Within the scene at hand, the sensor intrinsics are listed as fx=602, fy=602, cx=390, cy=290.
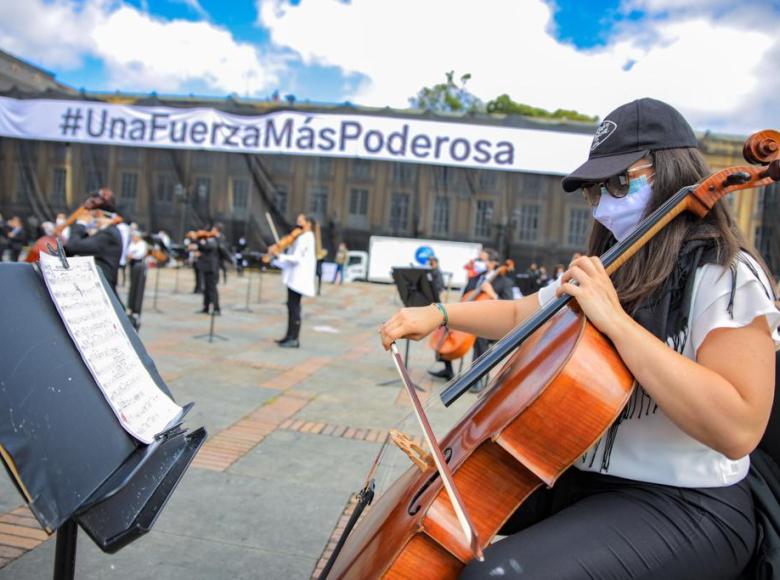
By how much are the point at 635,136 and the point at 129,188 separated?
98.7 feet

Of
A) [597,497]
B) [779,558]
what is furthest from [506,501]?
[779,558]

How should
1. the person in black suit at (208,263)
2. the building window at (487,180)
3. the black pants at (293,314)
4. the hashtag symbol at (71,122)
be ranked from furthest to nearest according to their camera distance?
the building window at (487,180)
the hashtag symbol at (71,122)
the person in black suit at (208,263)
the black pants at (293,314)

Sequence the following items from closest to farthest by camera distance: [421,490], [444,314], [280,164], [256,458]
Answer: [421,490] < [444,314] < [256,458] < [280,164]

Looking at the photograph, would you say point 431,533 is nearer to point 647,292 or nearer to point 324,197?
point 647,292

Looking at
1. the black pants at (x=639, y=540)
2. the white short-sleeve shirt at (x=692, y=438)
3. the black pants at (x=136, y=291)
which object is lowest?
the black pants at (x=136, y=291)

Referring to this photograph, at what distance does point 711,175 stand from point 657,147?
135 millimetres

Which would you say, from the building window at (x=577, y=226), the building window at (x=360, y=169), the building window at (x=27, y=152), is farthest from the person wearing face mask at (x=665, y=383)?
the building window at (x=27, y=152)

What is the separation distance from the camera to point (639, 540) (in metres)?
1.26

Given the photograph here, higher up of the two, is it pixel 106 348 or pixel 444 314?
pixel 444 314

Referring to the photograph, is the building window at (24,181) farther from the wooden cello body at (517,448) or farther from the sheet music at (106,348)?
the wooden cello body at (517,448)

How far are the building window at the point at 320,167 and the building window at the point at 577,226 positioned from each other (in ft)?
38.2

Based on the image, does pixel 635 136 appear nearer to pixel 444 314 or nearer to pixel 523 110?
pixel 444 314

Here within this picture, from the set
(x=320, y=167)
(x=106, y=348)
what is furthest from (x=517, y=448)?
(x=320, y=167)

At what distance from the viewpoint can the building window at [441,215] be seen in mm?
27156
